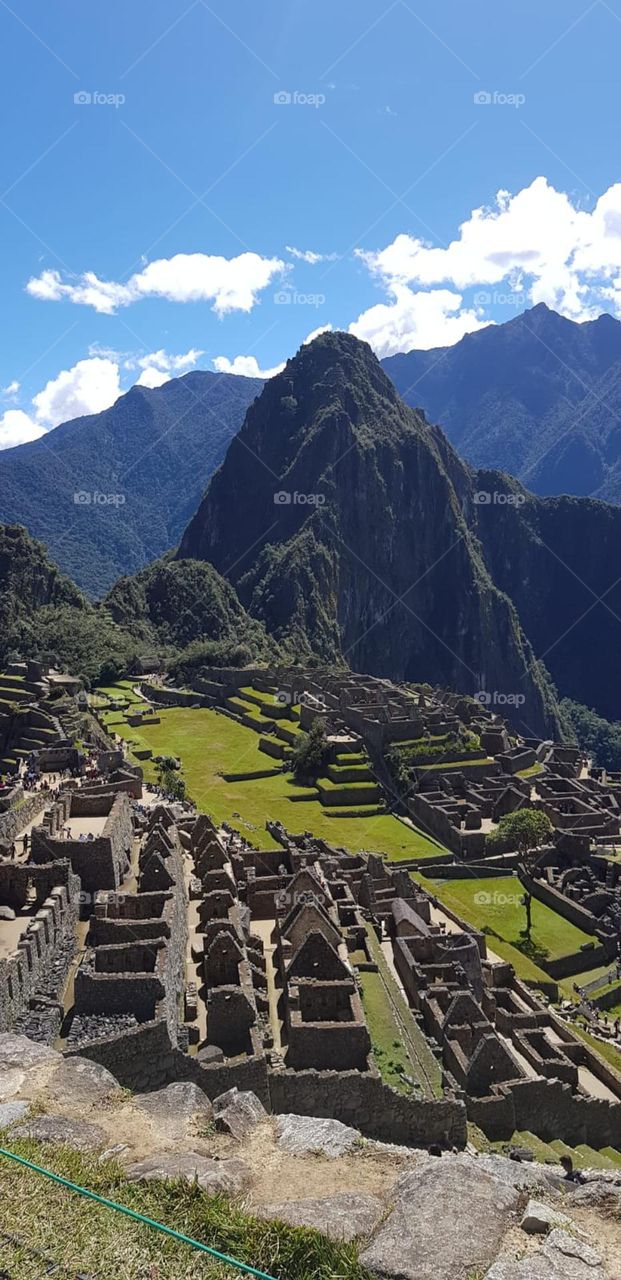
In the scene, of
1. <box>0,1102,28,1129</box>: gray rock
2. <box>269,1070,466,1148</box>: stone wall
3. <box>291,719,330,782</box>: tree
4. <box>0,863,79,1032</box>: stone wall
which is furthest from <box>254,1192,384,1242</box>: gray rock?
<box>291,719,330,782</box>: tree

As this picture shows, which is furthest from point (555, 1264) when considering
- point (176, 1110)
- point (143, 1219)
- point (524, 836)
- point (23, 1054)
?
point (524, 836)

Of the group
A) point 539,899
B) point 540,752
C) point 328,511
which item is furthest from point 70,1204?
point 328,511

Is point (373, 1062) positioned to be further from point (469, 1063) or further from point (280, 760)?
point (280, 760)

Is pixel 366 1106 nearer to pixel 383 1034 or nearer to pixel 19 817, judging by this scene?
pixel 383 1034

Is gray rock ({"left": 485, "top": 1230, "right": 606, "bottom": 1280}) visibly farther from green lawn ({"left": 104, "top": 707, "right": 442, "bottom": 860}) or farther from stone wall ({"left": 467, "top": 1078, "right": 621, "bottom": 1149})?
green lawn ({"left": 104, "top": 707, "right": 442, "bottom": 860})

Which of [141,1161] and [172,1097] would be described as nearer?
[141,1161]
